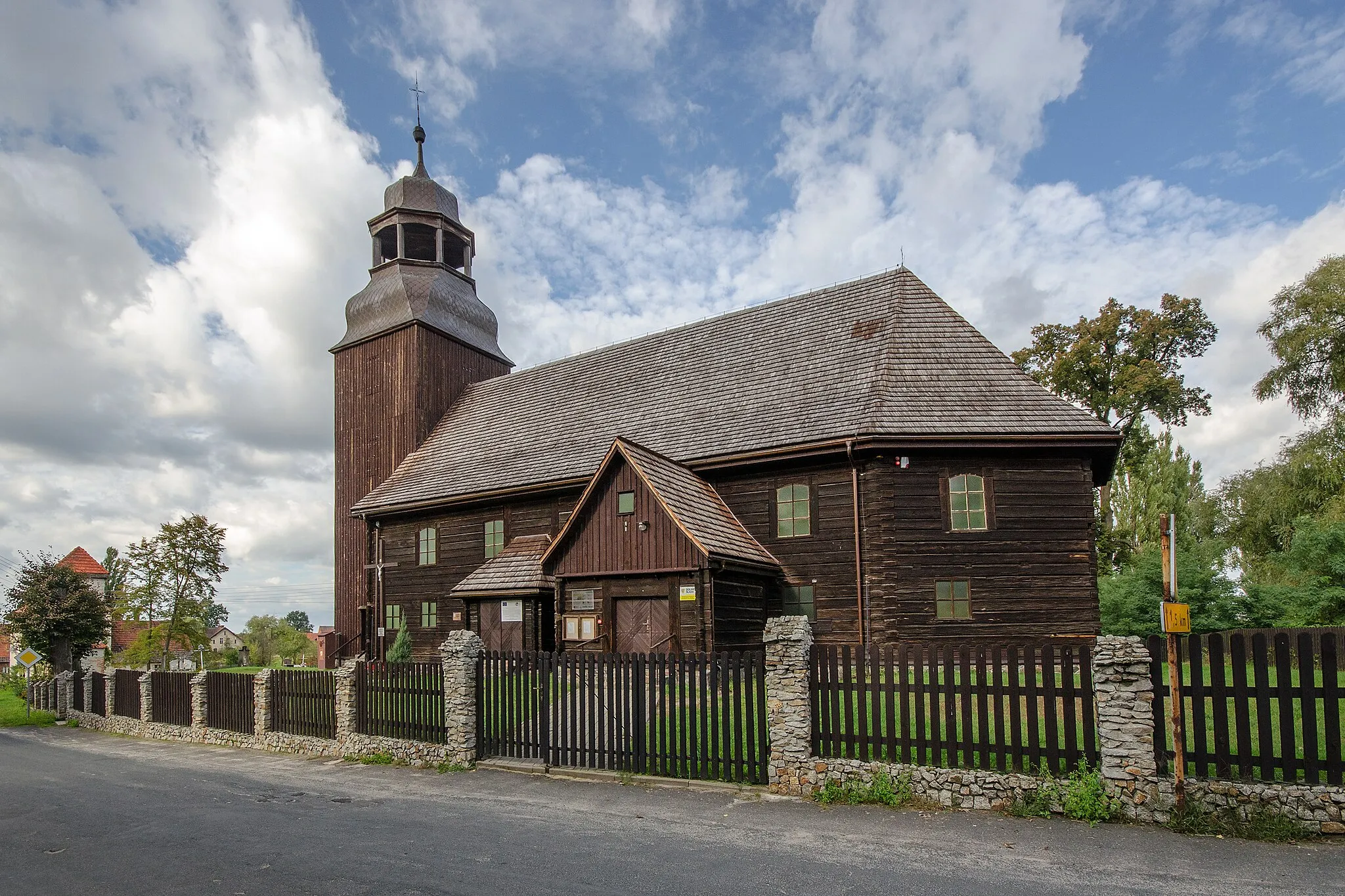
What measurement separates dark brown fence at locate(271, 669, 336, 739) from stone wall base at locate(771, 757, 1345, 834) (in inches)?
350

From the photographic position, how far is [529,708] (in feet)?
40.4

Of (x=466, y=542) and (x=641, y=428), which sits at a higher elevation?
(x=641, y=428)

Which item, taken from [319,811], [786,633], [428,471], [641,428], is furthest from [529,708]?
[428,471]

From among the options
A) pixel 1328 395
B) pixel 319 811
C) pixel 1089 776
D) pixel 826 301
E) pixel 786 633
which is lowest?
pixel 319 811

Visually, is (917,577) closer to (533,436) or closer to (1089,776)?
(1089,776)

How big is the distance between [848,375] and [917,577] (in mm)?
5112

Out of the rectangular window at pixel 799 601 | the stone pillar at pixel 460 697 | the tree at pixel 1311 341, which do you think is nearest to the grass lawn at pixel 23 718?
the stone pillar at pixel 460 697

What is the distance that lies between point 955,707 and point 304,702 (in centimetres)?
1184

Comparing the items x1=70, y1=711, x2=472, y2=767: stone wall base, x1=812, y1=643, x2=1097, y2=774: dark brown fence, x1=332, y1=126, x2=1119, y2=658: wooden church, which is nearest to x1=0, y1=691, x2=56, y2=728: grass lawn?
x1=70, y1=711, x2=472, y2=767: stone wall base

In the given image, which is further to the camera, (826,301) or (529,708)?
(826,301)

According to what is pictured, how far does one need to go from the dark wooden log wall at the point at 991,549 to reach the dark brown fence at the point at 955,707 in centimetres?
763

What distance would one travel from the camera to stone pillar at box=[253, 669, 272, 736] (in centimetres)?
1627

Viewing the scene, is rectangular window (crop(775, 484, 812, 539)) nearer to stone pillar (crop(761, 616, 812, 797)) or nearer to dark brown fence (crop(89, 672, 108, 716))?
stone pillar (crop(761, 616, 812, 797))

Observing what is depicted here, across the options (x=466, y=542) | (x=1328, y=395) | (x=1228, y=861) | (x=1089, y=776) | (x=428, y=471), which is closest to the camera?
(x=1228, y=861)
